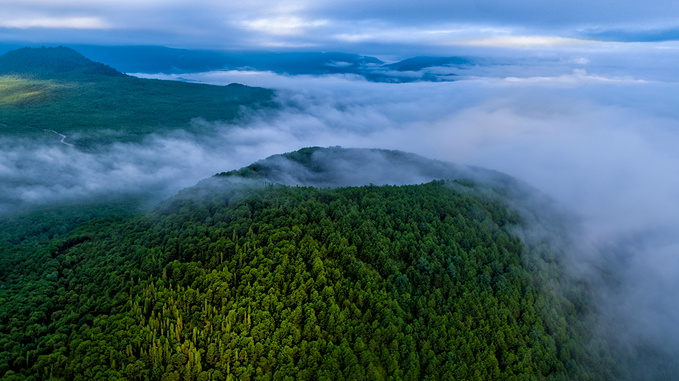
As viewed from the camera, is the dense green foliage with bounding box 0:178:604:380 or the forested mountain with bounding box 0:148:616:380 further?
the forested mountain with bounding box 0:148:616:380

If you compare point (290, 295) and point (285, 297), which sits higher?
point (290, 295)

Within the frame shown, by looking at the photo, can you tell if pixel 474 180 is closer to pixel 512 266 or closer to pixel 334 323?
pixel 512 266

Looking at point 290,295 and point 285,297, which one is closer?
point 285,297

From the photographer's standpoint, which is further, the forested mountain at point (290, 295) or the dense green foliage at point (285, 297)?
the forested mountain at point (290, 295)
